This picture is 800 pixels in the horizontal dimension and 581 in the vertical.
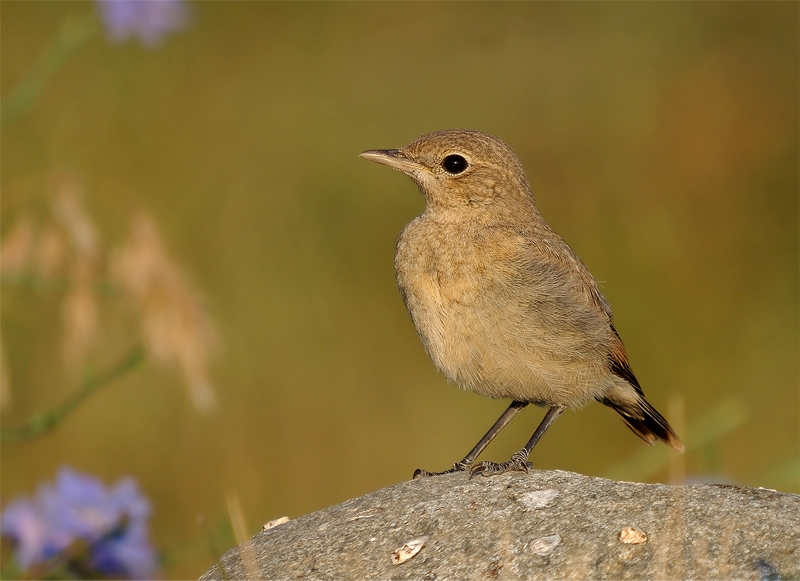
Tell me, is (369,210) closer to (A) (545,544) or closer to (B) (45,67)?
(B) (45,67)

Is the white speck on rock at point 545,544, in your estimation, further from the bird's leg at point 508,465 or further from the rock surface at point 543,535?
the bird's leg at point 508,465

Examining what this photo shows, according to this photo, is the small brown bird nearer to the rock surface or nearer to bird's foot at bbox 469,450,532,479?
bird's foot at bbox 469,450,532,479

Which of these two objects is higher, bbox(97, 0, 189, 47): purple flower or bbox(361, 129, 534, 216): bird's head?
bbox(97, 0, 189, 47): purple flower

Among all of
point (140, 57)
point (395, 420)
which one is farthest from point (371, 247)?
point (140, 57)

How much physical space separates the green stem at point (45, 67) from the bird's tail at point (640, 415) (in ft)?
9.95

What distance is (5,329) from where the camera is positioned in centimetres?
791

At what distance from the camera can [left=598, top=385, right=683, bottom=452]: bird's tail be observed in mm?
5721

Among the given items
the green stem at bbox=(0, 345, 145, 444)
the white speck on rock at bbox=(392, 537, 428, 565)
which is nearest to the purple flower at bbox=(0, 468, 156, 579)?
the green stem at bbox=(0, 345, 145, 444)

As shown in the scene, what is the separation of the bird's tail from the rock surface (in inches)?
64.3

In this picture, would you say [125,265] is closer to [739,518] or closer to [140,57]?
[739,518]

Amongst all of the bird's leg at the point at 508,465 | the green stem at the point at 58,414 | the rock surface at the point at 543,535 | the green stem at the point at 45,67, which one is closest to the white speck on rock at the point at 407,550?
the rock surface at the point at 543,535

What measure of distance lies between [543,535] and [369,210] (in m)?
7.01

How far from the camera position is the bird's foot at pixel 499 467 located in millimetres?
4582

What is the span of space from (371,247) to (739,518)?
668cm
